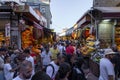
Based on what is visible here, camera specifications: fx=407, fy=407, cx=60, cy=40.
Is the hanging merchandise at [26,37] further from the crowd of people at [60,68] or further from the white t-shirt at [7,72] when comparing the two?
the white t-shirt at [7,72]

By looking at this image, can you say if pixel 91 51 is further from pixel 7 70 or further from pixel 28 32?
pixel 7 70

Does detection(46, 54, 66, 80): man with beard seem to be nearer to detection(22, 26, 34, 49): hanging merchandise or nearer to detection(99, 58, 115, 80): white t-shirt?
detection(99, 58, 115, 80): white t-shirt

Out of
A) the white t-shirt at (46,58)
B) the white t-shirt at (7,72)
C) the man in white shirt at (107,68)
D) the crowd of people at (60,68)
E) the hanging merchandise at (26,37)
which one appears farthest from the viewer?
the hanging merchandise at (26,37)

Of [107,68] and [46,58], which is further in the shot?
[46,58]

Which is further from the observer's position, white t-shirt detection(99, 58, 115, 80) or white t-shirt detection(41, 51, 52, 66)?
white t-shirt detection(41, 51, 52, 66)

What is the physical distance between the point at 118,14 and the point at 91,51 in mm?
2804

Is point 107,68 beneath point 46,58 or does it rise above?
above

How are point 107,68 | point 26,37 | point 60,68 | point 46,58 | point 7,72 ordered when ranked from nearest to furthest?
point 60,68
point 107,68
point 7,72
point 46,58
point 26,37

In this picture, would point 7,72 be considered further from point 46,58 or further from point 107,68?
point 46,58

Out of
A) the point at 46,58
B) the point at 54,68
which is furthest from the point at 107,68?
the point at 46,58

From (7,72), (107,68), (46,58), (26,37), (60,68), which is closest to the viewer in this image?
(60,68)

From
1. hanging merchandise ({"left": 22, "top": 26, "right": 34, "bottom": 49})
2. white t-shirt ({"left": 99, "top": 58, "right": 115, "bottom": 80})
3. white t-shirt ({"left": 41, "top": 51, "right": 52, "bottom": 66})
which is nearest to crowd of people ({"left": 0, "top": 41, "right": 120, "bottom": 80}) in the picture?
white t-shirt ({"left": 99, "top": 58, "right": 115, "bottom": 80})

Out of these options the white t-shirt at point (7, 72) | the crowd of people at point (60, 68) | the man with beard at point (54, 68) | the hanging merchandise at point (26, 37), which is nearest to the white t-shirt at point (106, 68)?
the crowd of people at point (60, 68)

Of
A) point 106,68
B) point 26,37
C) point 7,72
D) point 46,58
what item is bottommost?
point 46,58
